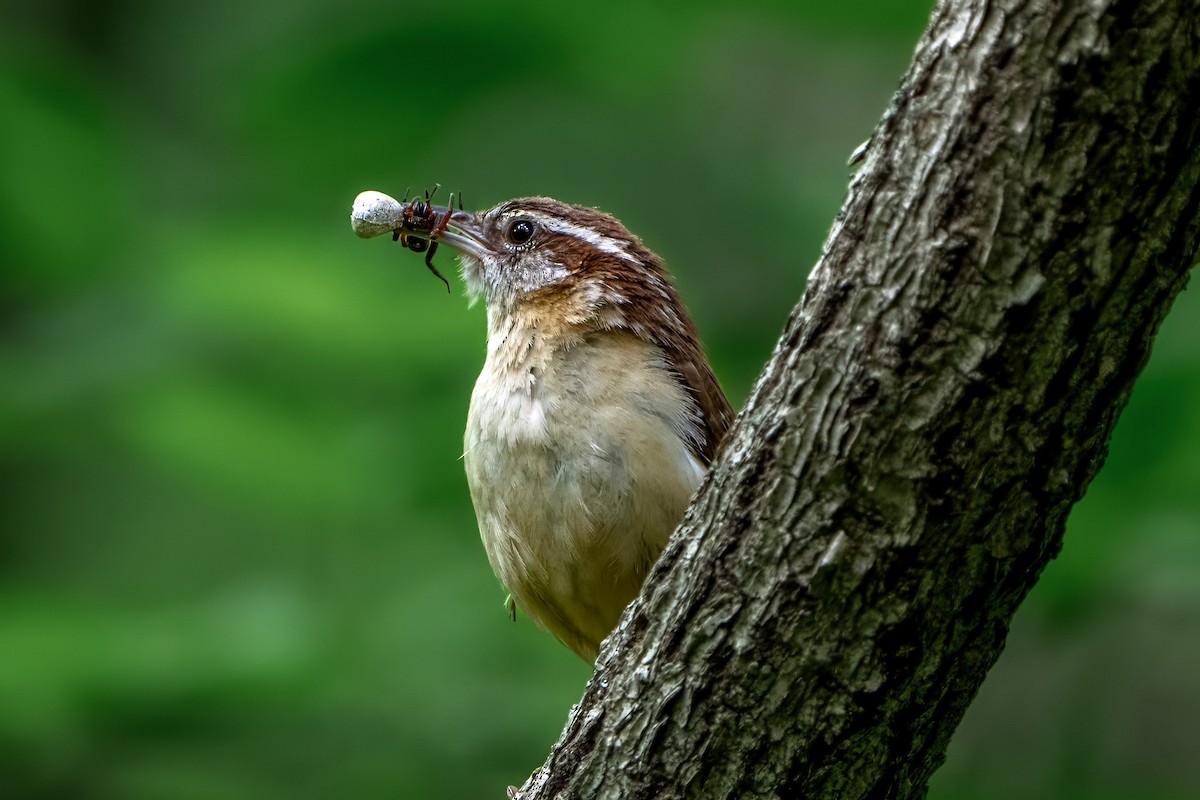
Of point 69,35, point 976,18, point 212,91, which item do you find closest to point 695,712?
point 976,18

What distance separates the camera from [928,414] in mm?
3086

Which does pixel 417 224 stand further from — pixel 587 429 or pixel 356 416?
pixel 587 429

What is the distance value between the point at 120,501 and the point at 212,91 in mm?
4305

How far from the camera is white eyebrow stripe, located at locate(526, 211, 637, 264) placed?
591 cm

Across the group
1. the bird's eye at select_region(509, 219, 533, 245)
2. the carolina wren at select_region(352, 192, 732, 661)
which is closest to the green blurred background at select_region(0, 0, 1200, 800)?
the bird's eye at select_region(509, 219, 533, 245)

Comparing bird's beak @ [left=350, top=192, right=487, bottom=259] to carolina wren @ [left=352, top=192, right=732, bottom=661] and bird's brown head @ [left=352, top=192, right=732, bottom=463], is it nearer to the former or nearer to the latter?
bird's brown head @ [left=352, top=192, right=732, bottom=463]

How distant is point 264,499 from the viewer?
7441 mm

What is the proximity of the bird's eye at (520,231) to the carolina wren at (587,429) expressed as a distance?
0.27 metres

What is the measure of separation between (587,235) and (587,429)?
54.3 inches

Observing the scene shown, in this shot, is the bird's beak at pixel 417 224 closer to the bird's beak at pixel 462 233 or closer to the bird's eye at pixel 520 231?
the bird's beak at pixel 462 233

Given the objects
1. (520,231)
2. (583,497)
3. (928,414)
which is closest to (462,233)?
(520,231)

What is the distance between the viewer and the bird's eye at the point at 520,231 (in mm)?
6285

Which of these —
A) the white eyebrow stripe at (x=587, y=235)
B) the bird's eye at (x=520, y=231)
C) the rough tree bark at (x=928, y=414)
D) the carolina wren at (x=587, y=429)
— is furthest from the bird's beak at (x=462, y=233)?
the rough tree bark at (x=928, y=414)

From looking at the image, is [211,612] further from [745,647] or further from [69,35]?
[69,35]
